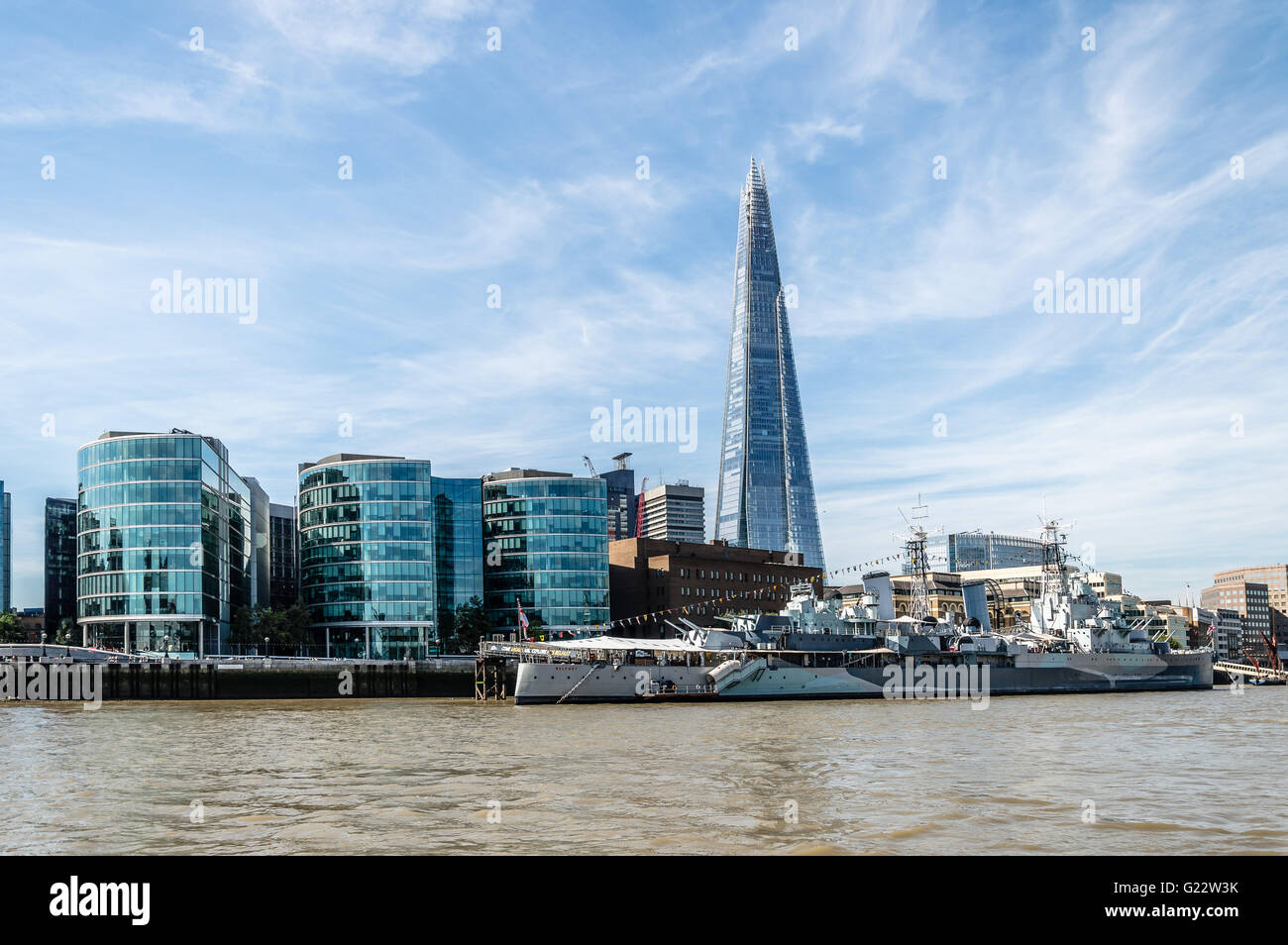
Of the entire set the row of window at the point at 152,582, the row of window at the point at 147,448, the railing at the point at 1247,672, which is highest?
the row of window at the point at 147,448

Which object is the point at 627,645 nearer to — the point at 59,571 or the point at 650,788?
the point at 650,788

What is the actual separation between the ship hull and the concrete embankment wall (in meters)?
23.5

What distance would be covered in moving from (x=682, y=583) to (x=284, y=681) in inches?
3208

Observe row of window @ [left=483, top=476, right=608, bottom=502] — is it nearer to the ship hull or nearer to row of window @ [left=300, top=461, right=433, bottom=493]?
row of window @ [left=300, top=461, right=433, bottom=493]

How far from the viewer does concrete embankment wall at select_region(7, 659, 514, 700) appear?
102562 mm

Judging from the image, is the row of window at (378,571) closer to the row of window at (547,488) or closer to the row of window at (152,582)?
the row of window at (547,488)

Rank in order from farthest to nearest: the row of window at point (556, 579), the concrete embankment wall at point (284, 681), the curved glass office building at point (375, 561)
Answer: the row of window at point (556, 579) → the curved glass office building at point (375, 561) → the concrete embankment wall at point (284, 681)

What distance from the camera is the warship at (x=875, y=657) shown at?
283 ft

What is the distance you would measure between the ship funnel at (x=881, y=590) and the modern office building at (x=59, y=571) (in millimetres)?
147866

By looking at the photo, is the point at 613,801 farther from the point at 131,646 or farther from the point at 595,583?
the point at 595,583

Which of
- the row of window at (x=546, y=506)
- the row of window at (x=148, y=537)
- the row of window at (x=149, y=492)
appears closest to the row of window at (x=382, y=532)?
the row of window at (x=546, y=506)

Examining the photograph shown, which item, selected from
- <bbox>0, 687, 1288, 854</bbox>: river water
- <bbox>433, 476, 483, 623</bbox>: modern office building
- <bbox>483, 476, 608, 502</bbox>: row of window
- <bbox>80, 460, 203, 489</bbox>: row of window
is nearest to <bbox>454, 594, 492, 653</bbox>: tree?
<bbox>433, 476, 483, 623</bbox>: modern office building

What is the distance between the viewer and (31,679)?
9400 centimetres
